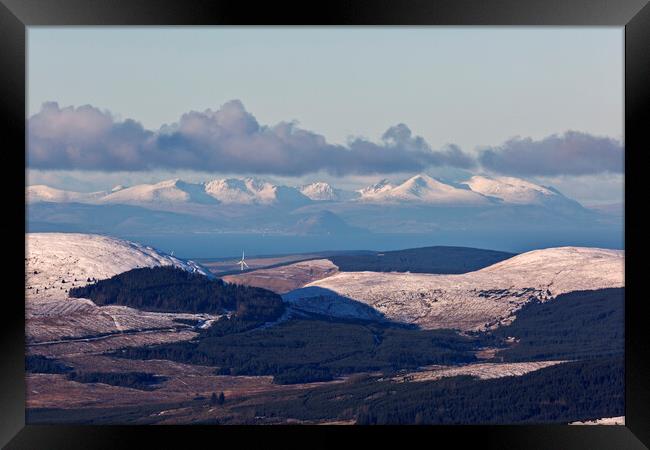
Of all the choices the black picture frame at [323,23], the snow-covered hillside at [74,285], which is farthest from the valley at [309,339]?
the black picture frame at [323,23]

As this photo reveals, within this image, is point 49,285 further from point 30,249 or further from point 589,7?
point 589,7

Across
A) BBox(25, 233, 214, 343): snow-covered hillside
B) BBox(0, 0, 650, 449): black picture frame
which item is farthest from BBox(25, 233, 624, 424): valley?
Answer: BBox(0, 0, 650, 449): black picture frame

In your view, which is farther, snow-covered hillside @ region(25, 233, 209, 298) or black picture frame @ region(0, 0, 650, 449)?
snow-covered hillside @ region(25, 233, 209, 298)

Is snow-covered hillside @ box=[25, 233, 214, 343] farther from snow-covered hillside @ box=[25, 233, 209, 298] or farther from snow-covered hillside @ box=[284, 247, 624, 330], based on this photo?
snow-covered hillside @ box=[284, 247, 624, 330]

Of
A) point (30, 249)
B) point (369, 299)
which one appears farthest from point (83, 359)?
point (369, 299)

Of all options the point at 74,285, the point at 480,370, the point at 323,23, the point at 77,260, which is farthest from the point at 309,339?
the point at 323,23

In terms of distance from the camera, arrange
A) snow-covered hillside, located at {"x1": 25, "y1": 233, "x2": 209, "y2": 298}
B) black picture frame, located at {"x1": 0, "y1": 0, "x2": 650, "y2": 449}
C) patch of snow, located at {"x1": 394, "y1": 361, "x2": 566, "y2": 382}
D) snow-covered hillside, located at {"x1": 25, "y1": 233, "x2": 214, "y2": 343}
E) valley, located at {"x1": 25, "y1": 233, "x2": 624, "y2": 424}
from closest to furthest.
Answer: black picture frame, located at {"x1": 0, "y1": 0, "x2": 650, "y2": 449}, valley, located at {"x1": 25, "y1": 233, "x2": 624, "y2": 424}, patch of snow, located at {"x1": 394, "y1": 361, "x2": 566, "y2": 382}, snow-covered hillside, located at {"x1": 25, "y1": 233, "x2": 214, "y2": 343}, snow-covered hillside, located at {"x1": 25, "y1": 233, "x2": 209, "y2": 298}

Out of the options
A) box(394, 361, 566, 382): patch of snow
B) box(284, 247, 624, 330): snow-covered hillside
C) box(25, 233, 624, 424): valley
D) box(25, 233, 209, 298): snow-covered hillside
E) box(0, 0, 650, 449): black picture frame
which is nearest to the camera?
box(0, 0, 650, 449): black picture frame

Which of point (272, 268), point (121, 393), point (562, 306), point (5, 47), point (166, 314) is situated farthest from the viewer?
point (272, 268)
